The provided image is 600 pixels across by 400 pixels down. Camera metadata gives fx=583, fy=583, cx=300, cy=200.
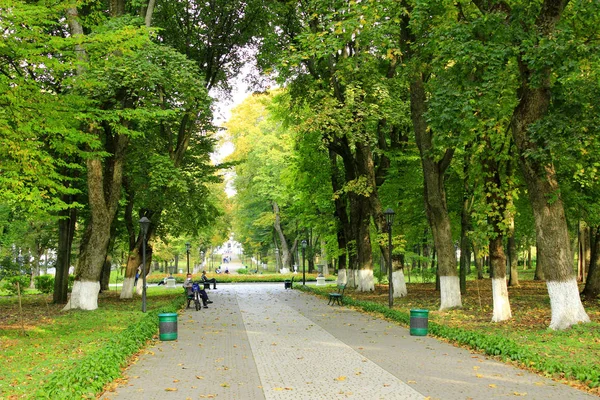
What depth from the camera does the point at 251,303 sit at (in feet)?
Result: 87.1

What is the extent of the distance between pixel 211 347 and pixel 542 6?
10.8 meters

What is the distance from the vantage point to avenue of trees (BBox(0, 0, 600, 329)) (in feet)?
42.7

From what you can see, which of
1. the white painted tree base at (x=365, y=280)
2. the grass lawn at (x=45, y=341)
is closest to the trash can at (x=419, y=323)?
the grass lawn at (x=45, y=341)

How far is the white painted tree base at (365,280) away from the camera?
28.7 metres

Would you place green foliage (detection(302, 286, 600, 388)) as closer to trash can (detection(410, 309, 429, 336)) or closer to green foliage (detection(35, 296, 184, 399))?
trash can (detection(410, 309, 429, 336))

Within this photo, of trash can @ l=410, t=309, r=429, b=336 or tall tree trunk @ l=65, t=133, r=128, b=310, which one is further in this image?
tall tree trunk @ l=65, t=133, r=128, b=310

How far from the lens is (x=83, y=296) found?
805 inches

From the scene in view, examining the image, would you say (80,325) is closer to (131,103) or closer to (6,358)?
(6,358)

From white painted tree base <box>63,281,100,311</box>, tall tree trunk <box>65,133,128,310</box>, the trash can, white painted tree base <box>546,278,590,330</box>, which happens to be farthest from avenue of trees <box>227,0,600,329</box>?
white painted tree base <box>63,281,100,311</box>

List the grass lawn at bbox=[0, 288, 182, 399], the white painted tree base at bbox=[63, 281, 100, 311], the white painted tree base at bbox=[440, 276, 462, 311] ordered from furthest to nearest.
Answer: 1. the white painted tree base at bbox=[63, 281, 100, 311]
2. the white painted tree base at bbox=[440, 276, 462, 311]
3. the grass lawn at bbox=[0, 288, 182, 399]

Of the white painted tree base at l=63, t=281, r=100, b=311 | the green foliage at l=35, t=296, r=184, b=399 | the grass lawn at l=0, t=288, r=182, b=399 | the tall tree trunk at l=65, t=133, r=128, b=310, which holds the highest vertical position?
the tall tree trunk at l=65, t=133, r=128, b=310

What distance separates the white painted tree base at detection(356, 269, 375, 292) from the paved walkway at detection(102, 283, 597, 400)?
39.9 feet

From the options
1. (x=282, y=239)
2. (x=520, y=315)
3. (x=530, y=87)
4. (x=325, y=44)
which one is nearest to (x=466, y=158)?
(x=520, y=315)

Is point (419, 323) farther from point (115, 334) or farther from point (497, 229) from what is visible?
point (115, 334)
